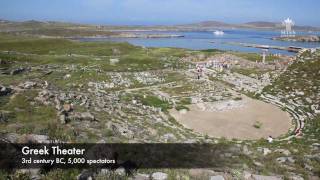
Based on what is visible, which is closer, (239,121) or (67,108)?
(67,108)

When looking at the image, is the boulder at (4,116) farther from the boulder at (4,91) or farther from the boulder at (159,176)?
the boulder at (159,176)

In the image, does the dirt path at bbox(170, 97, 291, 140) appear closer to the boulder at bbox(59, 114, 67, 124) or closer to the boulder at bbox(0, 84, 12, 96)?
the boulder at bbox(59, 114, 67, 124)

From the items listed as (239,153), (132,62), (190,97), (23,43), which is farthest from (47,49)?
(239,153)

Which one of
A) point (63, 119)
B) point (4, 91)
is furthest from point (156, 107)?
point (63, 119)

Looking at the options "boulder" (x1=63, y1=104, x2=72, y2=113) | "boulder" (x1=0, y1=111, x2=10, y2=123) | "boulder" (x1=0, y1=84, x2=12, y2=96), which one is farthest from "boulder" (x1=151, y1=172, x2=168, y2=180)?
"boulder" (x1=0, y1=84, x2=12, y2=96)

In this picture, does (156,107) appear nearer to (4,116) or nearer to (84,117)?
(84,117)

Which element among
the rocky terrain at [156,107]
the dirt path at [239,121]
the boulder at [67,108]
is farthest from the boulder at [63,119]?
the dirt path at [239,121]
